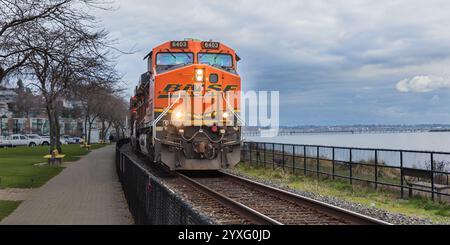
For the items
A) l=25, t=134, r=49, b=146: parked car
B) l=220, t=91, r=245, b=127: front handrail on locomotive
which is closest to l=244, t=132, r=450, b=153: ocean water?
l=220, t=91, r=245, b=127: front handrail on locomotive

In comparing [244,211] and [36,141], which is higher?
[36,141]

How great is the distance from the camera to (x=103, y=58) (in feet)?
43.3

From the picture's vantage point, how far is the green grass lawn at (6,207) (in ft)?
38.6

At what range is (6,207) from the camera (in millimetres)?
12758

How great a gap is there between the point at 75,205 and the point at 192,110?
512cm

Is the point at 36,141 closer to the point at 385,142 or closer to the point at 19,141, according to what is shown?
the point at 19,141

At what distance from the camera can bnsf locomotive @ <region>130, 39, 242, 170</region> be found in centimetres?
1616

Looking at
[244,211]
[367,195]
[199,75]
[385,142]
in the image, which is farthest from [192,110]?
[385,142]

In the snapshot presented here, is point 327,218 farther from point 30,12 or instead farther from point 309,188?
point 30,12

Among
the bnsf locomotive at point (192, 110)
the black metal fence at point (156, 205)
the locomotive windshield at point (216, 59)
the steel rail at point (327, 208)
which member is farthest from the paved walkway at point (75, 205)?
the locomotive windshield at point (216, 59)

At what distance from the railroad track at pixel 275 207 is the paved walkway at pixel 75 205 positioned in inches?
93.9

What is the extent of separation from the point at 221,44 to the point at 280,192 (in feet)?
23.7

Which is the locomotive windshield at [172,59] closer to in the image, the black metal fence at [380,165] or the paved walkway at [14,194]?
the black metal fence at [380,165]

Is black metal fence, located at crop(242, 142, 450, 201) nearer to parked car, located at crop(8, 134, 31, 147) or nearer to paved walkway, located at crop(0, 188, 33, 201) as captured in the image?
paved walkway, located at crop(0, 188, 33, 201)
